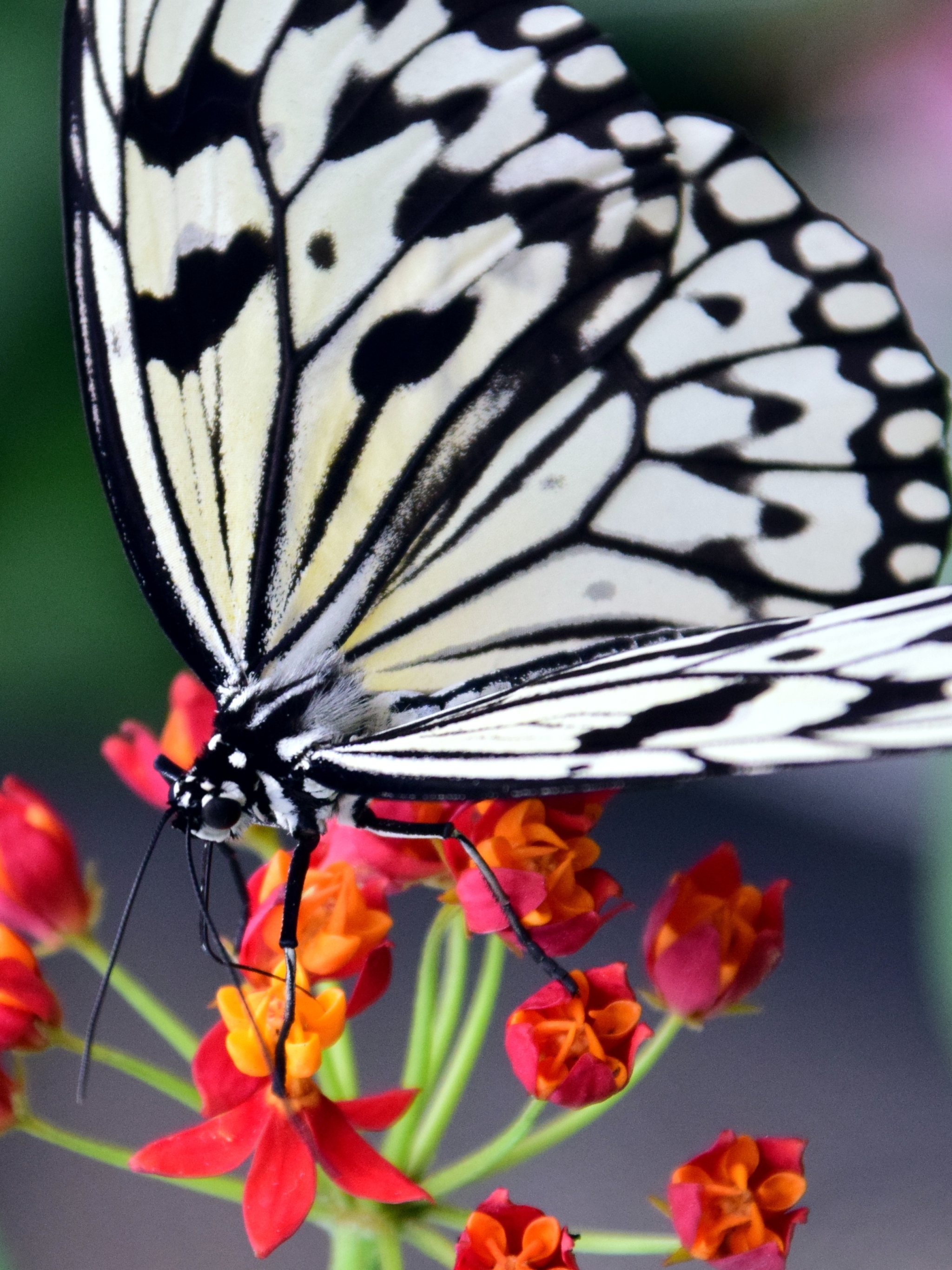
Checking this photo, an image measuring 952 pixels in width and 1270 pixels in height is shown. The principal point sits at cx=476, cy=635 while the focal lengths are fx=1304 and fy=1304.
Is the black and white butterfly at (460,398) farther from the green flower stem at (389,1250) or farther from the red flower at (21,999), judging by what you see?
the green flower stem at (389,1250)

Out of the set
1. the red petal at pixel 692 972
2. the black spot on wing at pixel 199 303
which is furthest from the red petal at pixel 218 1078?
the black spot on wing at pixel 199 303

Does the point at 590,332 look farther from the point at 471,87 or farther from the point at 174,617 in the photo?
the point at 174,617

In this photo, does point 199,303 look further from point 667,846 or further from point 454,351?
point 667,846

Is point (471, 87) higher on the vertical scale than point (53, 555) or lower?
lower

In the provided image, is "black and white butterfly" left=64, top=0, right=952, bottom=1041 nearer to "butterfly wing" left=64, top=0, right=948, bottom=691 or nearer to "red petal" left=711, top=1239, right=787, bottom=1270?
"butterfly wing" left=64, top=0, right=948, bottom=691

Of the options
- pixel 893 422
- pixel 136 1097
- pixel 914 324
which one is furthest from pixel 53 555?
pixel 914 324

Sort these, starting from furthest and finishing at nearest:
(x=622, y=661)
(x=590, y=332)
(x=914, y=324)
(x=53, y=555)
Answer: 1. (x=914, y=324)
2. (x=53, y=555)
3. (x=590, y=332)
4. (x=622, y=661)

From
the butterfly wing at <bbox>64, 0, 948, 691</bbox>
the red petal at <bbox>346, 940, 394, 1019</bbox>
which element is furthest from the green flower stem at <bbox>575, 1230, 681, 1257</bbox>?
the butterfly wing at <bbox>64, 0, 948, 691</bbox>

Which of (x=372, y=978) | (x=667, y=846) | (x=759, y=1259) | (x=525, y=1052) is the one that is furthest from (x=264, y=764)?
(x=667, y=846)
